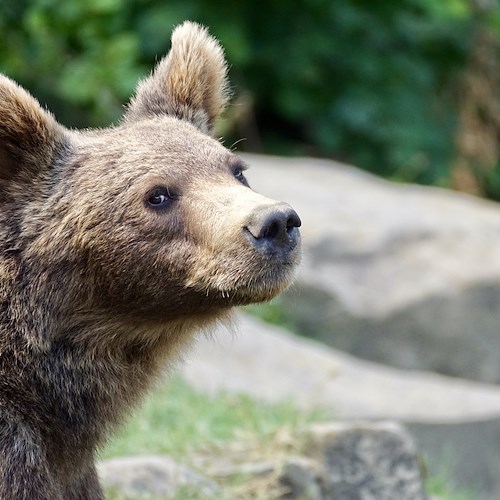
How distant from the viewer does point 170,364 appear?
4852 millimetres

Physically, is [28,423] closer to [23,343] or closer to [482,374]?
[23,343]

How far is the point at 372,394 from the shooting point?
8.12 metres

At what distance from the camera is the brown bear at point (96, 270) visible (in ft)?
14.3

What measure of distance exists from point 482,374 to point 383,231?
1567 mm

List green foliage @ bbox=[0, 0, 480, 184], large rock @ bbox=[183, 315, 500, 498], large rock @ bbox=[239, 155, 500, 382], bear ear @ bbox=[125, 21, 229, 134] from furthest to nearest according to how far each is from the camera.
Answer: green foliage @ bbox=[0, 0, 480, 184]
large rock @ bbox=[239, 155, 500, 382]
large rock @ bbox=[183, 315, 500, 498]
bear ear @ bbox=[125, 21, 229, 134]

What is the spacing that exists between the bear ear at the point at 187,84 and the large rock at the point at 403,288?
441cm

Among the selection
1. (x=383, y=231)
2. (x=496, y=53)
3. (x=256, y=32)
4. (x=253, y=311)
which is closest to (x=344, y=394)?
(x=253, y=311)

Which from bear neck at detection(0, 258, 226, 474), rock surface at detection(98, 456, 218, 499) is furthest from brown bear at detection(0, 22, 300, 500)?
rock surface at detection(98, 456, 218, 499)

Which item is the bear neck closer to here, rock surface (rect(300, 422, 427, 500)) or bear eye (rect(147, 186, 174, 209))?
bear eye (rect(147, 186, 174, 209))

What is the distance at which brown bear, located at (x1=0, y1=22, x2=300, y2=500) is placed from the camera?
4344 mm

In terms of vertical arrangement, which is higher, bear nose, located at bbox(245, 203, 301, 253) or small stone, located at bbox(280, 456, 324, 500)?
bear nose, located at bbox(245, 203, 301, 253)

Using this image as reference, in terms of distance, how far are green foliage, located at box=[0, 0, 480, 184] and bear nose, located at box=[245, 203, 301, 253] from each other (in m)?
7.18

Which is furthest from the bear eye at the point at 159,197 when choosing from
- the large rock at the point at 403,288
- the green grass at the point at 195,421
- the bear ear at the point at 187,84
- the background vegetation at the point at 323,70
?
the background vegetation at the point at 323,70

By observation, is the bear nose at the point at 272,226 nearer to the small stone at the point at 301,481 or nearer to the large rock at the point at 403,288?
the small stone at the point at 301,481
